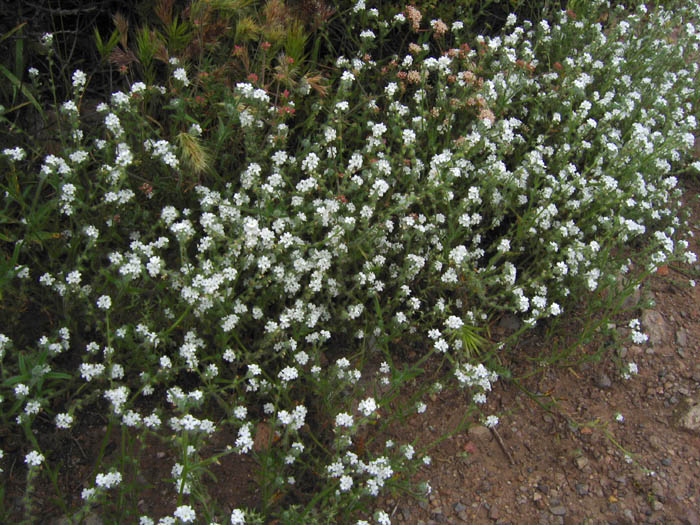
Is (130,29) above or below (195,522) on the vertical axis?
above

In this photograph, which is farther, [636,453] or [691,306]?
[691,306]

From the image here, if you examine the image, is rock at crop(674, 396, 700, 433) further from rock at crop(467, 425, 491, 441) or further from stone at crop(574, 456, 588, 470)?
rock at crop(467, 425, 491, 441)

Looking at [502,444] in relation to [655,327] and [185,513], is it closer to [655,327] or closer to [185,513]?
[655,327]

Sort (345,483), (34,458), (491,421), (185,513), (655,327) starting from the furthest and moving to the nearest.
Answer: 1. (655,327)
2. (491,421)
3. (345,483)
4. (34,458)
5. (185,513)

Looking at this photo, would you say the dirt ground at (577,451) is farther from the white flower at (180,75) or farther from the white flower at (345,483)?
the white flower at (180,75)

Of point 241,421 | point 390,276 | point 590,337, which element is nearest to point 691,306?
point 590,337

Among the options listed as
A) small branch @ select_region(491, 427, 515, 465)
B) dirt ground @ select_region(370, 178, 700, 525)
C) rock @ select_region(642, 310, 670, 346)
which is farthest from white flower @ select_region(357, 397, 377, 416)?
rock @ select_region(642, 310, 670, 346)

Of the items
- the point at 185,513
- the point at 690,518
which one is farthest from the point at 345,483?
the point at 690,518

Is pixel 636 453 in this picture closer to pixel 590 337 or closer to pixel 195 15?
pixel 590 337
